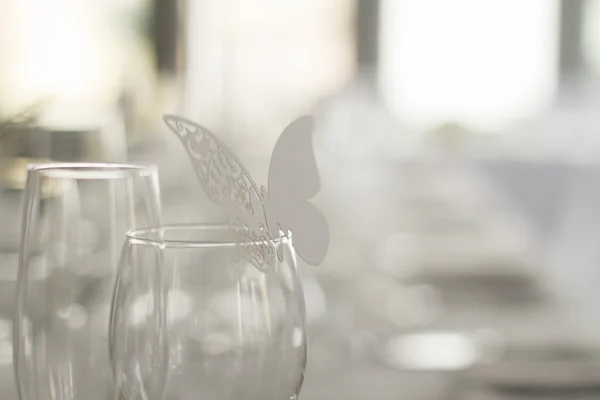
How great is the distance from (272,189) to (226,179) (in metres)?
0.03

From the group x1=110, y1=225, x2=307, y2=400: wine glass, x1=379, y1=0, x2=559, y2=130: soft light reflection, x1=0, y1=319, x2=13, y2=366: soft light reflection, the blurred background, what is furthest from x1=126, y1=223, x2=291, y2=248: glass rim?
x1=379, y1=0, x2=559, y2=130: soft light reflection

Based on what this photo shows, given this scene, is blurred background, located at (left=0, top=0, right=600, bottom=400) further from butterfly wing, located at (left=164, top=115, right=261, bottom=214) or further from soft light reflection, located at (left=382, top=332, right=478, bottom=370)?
butterfly wing, located at (left=164, top=115, right=261, bottom=214)

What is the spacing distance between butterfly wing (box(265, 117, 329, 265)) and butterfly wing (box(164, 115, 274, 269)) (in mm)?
10

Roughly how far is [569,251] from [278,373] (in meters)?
4.66

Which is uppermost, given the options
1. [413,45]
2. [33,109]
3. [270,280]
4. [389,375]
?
[413,45]

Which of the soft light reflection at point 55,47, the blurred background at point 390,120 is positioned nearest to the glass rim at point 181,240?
the blurred background at point 390,120

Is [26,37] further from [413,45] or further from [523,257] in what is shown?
[523,257]

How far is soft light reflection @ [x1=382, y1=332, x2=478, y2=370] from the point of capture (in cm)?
105

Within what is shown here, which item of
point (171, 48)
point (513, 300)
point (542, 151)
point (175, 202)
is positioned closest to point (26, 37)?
point (171, 48)

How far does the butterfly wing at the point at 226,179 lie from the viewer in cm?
49

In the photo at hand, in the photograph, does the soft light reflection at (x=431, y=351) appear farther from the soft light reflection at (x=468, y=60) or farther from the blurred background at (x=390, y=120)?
the soft light reflection at (x=468, y=60)

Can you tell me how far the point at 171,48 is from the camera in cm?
620

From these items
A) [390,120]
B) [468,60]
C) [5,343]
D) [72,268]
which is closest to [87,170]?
[72,268]

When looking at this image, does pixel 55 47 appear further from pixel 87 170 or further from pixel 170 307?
pixel 170 307
